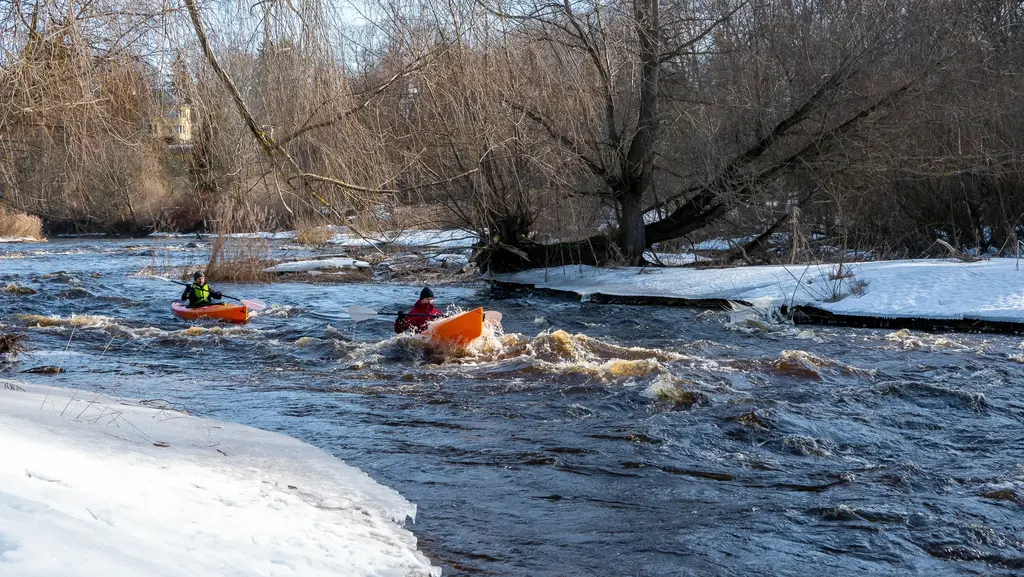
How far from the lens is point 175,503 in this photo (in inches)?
129

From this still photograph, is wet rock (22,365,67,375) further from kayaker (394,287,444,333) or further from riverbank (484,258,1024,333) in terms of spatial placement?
riverbank (484,258,1024,333)

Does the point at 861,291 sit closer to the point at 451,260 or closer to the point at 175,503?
the point at 175,503

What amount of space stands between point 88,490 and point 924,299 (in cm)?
981

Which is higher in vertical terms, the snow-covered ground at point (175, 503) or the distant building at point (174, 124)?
the distant building at point (174, 124)

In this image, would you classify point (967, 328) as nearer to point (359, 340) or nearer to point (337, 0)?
point (359, 340)

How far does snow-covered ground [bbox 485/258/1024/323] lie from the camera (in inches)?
394

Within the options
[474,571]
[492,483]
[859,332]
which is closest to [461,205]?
[859,332]

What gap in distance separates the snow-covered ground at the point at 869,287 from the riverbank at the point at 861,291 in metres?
0.01

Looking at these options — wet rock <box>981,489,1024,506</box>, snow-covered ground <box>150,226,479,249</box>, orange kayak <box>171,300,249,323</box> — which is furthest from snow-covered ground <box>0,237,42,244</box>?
wet rock <box>981,489,1024,506</box>

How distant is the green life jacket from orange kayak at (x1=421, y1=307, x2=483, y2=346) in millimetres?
4511

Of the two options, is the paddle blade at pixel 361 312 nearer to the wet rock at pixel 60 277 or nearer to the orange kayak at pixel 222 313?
the orange kayak at pixel 222 313

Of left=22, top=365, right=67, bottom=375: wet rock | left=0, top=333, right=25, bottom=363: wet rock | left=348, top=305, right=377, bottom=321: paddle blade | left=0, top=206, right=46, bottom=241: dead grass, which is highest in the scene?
left=0, top=206, right=46, bottom=241: dead grass

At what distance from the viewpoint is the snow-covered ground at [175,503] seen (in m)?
2.43

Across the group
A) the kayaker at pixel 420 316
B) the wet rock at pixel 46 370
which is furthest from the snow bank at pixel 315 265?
the wet rock at pixel 46 370
